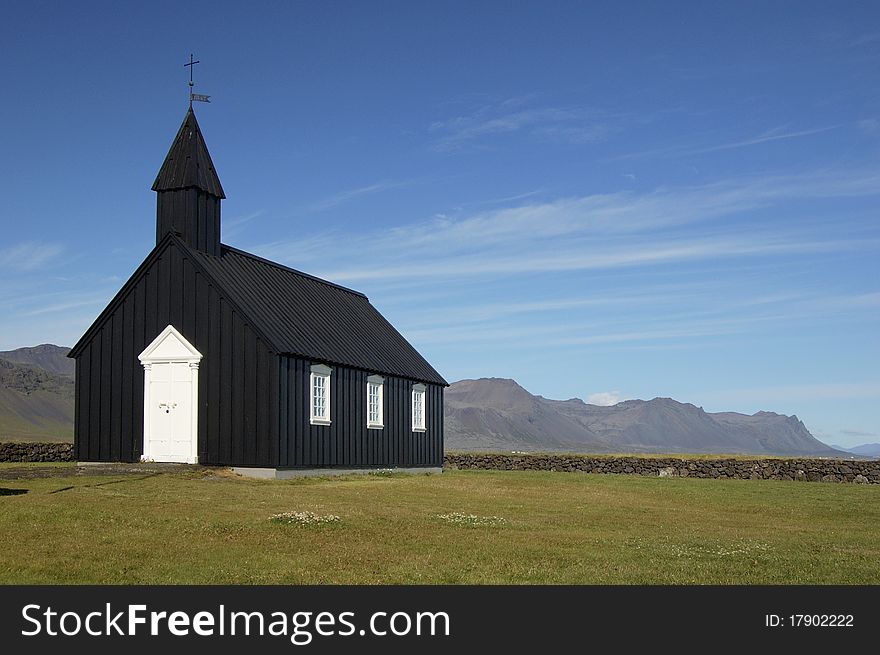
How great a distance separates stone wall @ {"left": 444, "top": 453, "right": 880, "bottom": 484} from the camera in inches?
1574

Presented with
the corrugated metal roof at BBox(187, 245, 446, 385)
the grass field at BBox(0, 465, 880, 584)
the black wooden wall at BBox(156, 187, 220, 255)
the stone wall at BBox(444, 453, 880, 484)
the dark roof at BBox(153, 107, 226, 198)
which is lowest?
the stone wall at BBox(444, 453, 880, 484)

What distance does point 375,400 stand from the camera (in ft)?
120

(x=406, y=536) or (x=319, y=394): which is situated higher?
(x=319, y=394)

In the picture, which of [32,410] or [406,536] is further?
[32,410]

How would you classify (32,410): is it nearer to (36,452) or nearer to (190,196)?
(36,452)

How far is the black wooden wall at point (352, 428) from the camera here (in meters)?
30.6

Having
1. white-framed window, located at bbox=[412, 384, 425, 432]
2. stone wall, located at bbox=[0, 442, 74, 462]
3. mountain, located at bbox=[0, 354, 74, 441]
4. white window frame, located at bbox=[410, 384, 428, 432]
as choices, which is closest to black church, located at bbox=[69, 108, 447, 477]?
white window frame, located at bbox=[410, 384, 428, 432]

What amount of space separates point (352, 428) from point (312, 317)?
453 centimetres

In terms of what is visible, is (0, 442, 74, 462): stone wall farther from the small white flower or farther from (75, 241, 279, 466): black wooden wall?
the small white flower

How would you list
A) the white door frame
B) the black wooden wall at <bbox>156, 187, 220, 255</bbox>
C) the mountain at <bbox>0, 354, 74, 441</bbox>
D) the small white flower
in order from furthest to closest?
the mountain at <bbox>0, 354, 74, 441</bbox> → the black wooden wall at <bbox>156, 187, 220, 255</bbox> → the white door frame → the small white flower

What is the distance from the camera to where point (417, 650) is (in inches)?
365

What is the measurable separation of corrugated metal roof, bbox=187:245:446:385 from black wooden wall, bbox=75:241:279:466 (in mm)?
816

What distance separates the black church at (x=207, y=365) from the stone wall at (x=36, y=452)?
1122 centimetres

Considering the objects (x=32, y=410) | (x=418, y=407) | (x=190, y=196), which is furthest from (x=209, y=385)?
(x=32, y=410)
